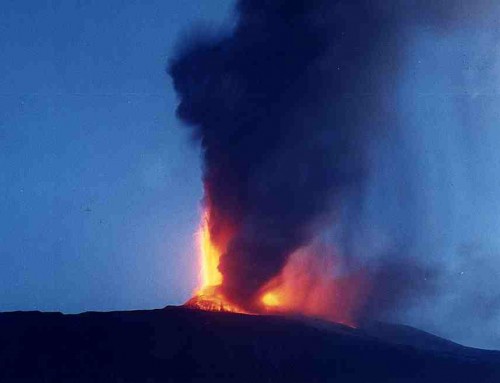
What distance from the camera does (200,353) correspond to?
51.4 meters

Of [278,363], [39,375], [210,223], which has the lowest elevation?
[39,375]

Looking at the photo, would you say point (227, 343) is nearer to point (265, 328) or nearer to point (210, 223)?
point (265, 328)

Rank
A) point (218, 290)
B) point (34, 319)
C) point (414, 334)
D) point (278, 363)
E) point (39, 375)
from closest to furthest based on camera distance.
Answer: point (39, 375), point (278, 363), point (34, 319), point (218, 290), point (414, 334)

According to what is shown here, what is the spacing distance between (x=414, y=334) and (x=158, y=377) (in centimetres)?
3402

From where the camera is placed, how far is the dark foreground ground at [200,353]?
49125mm

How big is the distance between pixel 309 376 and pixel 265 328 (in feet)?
17.5

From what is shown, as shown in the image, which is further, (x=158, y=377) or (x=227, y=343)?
(x=227, y=343)

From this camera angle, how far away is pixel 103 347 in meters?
51.9

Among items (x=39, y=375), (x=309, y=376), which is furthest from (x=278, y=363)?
(x=39, y=375)

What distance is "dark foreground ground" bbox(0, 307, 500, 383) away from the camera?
4912 centimetres

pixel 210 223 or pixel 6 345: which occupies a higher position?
pixel 210 223

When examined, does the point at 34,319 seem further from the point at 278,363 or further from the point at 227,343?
the point at 278,363

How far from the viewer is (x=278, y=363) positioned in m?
51.3

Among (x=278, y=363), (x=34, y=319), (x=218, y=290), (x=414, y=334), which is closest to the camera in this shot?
(x=278, y=363)
